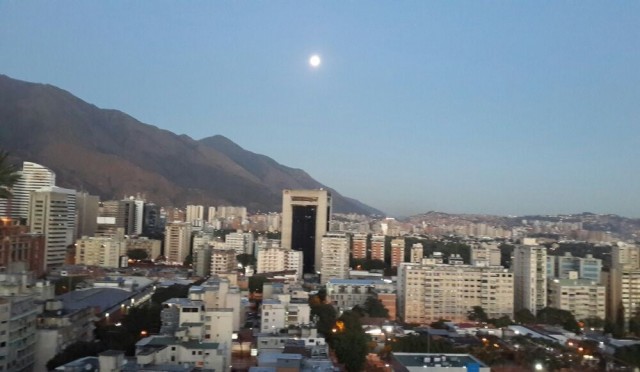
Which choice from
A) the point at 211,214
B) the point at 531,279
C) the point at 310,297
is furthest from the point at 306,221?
the point at 211,214

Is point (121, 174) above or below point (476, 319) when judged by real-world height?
above

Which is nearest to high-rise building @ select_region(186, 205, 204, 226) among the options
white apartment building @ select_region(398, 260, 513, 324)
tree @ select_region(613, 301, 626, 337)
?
white apartment building @ select_region(398, 260, 513, 324)

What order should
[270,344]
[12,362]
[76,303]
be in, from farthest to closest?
[76,303] < [270,344] < [12,362]

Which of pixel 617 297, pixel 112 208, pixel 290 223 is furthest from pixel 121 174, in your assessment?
pixel 617 297

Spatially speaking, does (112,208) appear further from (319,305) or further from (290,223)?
(319,305)

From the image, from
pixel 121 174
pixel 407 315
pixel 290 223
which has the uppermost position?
pixel 121 174

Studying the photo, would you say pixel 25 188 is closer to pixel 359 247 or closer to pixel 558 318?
pixel 359 247
